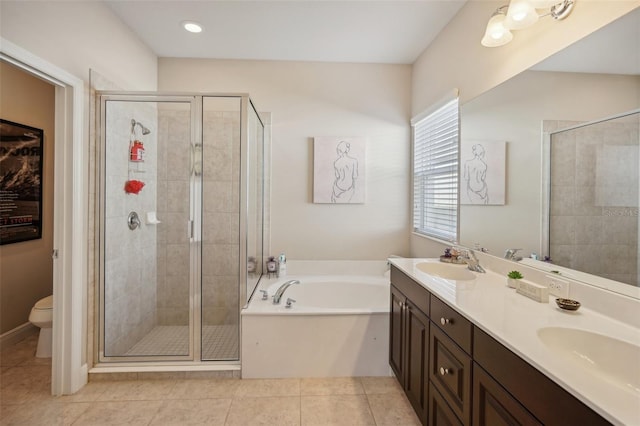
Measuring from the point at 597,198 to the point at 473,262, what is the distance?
0.79m

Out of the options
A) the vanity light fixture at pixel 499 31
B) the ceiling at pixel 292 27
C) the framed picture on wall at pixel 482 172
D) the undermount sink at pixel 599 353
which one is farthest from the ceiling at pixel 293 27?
the undermount sink at pixel 599 353

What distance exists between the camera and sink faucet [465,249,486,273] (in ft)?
5.96

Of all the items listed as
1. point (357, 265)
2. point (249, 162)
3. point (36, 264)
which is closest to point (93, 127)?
point (249, 162)

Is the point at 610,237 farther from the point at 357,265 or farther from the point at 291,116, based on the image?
the point at 291,116

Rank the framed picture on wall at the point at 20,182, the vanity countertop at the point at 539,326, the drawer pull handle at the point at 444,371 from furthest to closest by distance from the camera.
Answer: the framed picture on wall at the point at 20,182, the drawer pull handle at the point at 444,371, the vanity countertop at the point at 539,326

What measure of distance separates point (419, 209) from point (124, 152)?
8.54ft

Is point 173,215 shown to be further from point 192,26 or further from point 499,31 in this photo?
point 499,31

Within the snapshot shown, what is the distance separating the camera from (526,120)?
151cm

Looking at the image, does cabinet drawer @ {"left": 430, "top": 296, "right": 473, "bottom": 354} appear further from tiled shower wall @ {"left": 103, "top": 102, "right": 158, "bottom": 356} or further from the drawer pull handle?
tiled shower wall @ {"left": 103, "top": 102, "right": 158, "bottom": 356}

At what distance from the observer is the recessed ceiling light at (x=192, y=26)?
2.37 m

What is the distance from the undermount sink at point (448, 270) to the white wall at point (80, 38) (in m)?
2.56

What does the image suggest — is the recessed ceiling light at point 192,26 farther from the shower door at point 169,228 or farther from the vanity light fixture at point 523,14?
the vanity light fixture at point 523,14

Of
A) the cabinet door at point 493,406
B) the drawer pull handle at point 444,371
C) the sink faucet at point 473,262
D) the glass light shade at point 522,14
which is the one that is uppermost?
the glass light shade at point 522,14

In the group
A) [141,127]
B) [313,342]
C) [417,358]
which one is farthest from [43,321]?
[417,358]
